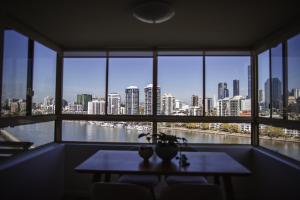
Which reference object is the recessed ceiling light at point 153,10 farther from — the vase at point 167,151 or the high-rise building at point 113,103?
the high-rise building at point 113,103

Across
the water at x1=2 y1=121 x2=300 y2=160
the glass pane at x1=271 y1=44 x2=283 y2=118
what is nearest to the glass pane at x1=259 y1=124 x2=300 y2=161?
the water at x1=2 y1=121 x2=300 y2=160

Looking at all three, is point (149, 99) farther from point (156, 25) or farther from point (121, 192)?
point (121, 192)

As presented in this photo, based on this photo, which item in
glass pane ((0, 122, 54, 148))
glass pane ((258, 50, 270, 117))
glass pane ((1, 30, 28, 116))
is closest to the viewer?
glass pane ((1, 30, 28, 116))

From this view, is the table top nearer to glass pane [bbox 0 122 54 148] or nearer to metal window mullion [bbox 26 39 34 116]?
glass pane [bbox 0 122 54 148]

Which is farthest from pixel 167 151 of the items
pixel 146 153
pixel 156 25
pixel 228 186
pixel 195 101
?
pixel 195 101

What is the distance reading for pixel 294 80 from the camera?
313cm

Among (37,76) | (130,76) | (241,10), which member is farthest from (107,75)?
(241,10)

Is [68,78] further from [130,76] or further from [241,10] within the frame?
[241,10]

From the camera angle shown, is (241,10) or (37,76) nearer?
(241,10)

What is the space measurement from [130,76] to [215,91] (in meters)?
1.46

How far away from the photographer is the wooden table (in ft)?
7.61

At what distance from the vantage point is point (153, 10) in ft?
8.24

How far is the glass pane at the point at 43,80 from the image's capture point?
12.0 feet

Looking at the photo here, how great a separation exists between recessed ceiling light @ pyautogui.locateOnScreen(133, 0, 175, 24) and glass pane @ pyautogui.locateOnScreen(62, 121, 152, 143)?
214 centimetres
